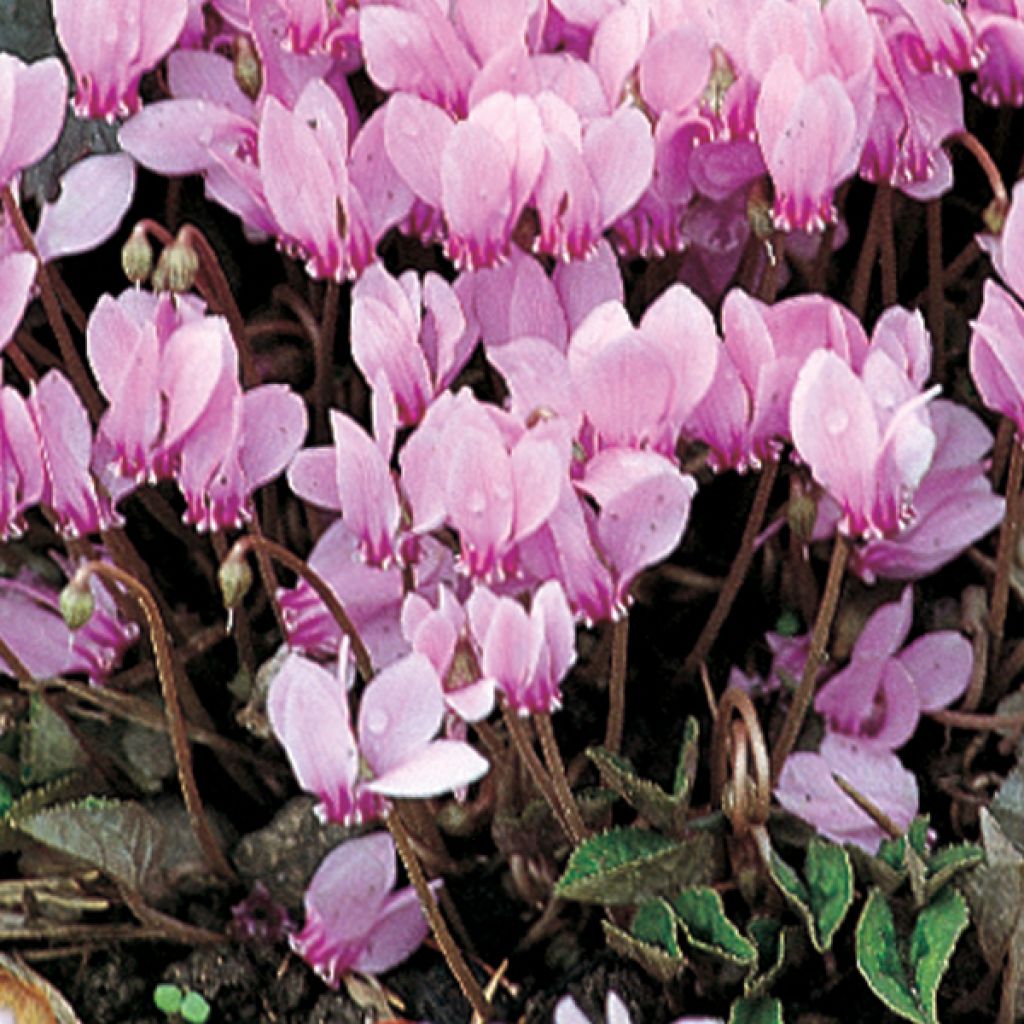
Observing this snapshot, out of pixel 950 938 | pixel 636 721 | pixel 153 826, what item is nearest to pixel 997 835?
pixel 950 938

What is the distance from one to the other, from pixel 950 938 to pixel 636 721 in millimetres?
323

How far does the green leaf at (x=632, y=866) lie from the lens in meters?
1.07

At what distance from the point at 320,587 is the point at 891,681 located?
0.42m

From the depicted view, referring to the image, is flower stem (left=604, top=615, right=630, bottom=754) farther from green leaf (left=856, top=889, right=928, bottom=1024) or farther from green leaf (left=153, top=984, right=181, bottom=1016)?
green leaf (left=153, top=984, right=181, bottom=1016)

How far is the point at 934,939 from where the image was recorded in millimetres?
1066

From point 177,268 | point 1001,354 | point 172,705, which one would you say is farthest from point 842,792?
point 177,268

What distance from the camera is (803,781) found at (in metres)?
1.20

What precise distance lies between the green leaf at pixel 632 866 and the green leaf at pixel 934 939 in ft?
0.44

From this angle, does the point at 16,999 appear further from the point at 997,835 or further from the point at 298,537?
the point at 997,835

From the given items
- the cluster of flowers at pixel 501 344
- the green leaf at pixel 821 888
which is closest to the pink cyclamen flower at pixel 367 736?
the cluster of flowers at pixel 501 344

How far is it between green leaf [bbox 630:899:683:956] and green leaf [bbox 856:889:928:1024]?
10cm

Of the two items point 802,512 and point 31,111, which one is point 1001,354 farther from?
point 31,111

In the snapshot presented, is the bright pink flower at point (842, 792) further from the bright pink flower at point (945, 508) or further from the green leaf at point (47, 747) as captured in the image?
the green leaf at point (47, 747)

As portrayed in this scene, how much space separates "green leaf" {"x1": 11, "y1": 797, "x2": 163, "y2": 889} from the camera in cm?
116
